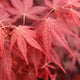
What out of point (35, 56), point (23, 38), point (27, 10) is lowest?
point (35, 56)

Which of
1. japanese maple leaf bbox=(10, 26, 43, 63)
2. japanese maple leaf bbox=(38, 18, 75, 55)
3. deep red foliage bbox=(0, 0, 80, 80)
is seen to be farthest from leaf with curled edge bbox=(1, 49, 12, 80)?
japanese maple leaf bbox=(38, 18, 75, 55)

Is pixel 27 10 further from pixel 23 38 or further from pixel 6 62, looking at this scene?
pixel 6 62

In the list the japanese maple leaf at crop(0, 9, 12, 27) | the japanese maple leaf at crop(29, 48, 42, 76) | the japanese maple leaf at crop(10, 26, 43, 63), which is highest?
the japanese maple leaf at crop(0, 9, 12, 27)

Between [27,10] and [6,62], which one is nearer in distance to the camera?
[6,62]

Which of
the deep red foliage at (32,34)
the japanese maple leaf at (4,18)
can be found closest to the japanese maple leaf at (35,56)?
the deep red foliage at (32,34)

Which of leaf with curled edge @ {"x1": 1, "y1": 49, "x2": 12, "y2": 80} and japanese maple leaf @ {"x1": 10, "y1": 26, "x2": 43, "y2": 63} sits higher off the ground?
japanese maple leaf @ {"x1": 10, "y1": 26, "x2": 43, "y2": 63}

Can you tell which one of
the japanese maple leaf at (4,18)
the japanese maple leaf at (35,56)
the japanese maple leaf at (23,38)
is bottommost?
the japanese maple leaf at (35,56)

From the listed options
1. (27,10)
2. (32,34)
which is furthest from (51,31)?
(27,10)

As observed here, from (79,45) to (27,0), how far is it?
90 cm

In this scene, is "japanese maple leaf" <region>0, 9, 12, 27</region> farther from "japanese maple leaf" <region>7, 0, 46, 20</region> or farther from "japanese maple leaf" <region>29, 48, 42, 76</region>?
"japanese maple leaf" <region>29, 48, 42, 76</region>

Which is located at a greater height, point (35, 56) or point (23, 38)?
point (23, 38)

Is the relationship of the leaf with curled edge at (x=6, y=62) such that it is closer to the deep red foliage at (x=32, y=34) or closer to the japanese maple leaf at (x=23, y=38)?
the deep red foliage at (x=32, y=34)

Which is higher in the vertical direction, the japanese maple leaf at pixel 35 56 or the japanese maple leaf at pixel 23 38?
the japanese maple leaf at pixel 23 38

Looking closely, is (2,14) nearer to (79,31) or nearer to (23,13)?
(23,13)
